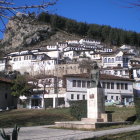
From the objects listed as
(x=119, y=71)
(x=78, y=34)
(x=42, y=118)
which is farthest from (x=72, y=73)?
(x=78, y=34)

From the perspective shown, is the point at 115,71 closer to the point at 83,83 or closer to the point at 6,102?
the point at 83,83

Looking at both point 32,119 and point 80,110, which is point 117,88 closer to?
point 32,119

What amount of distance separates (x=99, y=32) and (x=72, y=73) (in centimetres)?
8497

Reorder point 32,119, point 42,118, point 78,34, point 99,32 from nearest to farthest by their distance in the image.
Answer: point 32,119, point 42,118, point 99,32, point 78,34

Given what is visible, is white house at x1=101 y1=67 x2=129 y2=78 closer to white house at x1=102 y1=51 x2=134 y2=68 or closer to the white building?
white house at x1=102 y1=51 x2=134 y2=68

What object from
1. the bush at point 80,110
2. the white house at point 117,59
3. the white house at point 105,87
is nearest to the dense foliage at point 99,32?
the white house at point 117,59

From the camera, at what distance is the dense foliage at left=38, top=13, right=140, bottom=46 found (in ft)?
538

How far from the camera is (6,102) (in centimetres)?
5738

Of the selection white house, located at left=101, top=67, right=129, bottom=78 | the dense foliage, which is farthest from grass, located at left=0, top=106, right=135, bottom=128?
the dense foliage

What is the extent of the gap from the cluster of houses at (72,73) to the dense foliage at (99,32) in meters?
15.8

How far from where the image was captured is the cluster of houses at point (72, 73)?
57.5 meters

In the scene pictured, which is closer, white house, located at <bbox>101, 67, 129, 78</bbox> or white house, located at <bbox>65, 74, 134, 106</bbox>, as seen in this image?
white house, located at <bbox>65, 74, 134, 106</bbox>

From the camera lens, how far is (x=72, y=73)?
10000cm

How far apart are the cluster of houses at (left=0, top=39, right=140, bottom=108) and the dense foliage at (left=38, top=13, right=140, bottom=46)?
1585 cm
